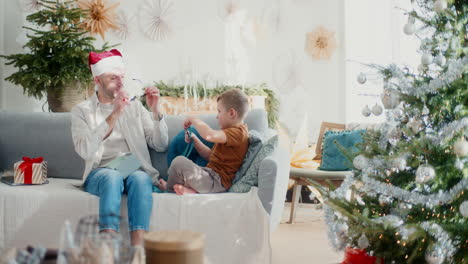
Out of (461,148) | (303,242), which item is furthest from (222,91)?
(461,148)

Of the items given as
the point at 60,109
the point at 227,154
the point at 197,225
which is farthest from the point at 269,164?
the point at 60,109

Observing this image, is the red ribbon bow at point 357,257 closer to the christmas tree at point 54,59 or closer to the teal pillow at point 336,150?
the teal pillow at point 336,150

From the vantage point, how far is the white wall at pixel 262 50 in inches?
207

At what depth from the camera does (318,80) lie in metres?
5.28

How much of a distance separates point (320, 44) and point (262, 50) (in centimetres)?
61

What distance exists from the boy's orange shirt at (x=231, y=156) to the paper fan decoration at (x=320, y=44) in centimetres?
280

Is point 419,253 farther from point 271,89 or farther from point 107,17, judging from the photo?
point 107,17

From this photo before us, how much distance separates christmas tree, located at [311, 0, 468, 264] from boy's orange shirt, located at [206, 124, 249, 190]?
0.68 meters

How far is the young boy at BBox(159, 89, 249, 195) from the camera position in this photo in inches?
101

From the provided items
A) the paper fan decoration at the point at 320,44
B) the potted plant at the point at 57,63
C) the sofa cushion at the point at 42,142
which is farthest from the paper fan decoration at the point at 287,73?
the sofa cushion at the point at 42,142

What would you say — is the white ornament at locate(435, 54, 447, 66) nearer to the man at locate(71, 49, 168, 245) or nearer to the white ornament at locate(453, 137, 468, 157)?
the white ornament at locate(453, 137, 468, 157)

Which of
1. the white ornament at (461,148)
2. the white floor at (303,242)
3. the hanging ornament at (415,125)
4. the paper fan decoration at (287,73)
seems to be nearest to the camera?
the white ornament at (461,148)

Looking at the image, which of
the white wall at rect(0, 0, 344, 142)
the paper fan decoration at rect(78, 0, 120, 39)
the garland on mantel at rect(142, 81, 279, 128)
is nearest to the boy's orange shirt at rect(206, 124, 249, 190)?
the garland on mantel at rect(142, 81, 279, 128)

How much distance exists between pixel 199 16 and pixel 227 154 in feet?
10.1
